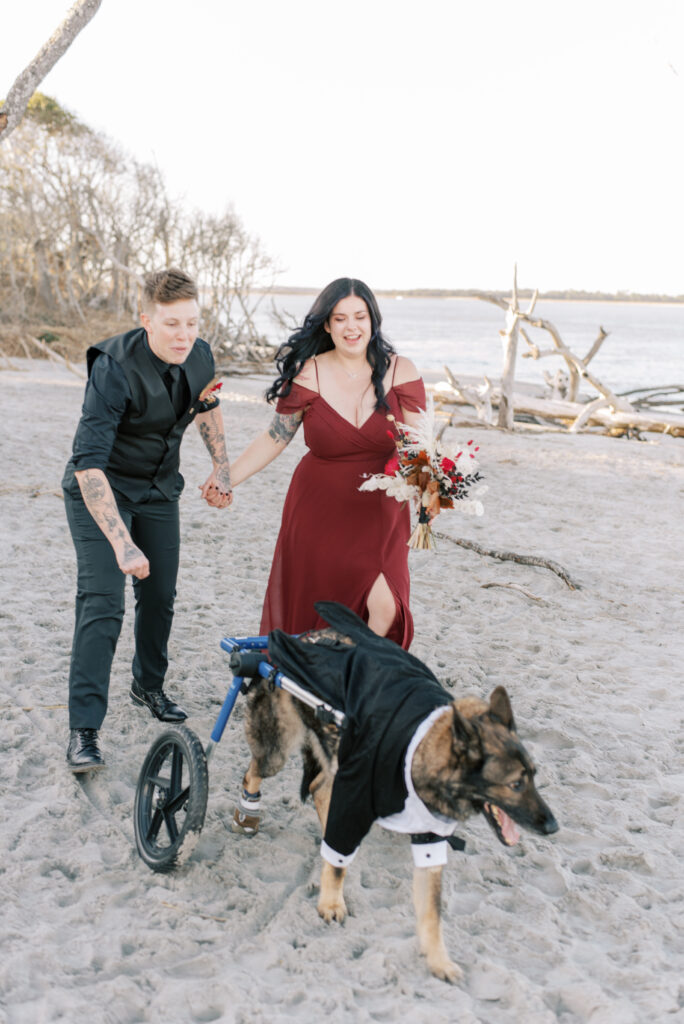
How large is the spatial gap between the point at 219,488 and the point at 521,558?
13.4 feet

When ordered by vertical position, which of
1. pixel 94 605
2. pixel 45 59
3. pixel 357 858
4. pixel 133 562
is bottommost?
pixel 357 858

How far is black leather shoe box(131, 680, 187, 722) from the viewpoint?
4.23 m

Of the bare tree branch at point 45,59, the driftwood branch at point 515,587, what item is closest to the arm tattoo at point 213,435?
the driftwood branch at point 515,587

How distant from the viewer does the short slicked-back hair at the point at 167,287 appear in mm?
3295

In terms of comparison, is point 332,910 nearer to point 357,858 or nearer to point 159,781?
point 357,858

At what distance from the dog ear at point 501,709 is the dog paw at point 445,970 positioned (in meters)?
0.86

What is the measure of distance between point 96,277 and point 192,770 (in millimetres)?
30060

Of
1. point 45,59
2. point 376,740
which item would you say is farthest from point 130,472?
point 45,59

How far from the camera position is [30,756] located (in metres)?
3.84

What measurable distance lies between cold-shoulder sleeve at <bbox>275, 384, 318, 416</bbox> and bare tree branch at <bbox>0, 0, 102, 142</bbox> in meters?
5.11

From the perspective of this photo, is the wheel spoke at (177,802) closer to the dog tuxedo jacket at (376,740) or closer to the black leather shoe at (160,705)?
the dog tuxedo jacket at (376,740)

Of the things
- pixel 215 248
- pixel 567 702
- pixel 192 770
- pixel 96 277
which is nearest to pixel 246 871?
pixel 192 770

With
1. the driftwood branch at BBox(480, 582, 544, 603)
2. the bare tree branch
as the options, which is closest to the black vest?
the driftwood branch at BBox(480, 582, 544, 603)

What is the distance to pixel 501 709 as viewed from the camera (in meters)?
2.41
